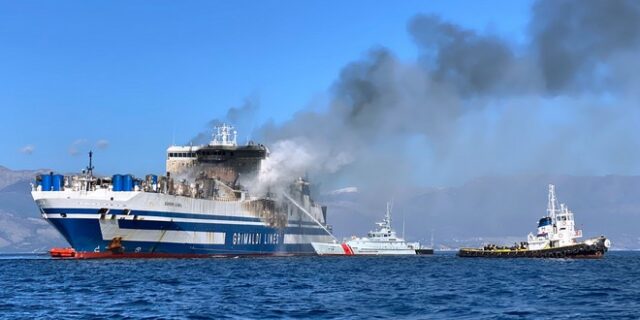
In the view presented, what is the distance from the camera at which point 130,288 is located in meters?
60.7

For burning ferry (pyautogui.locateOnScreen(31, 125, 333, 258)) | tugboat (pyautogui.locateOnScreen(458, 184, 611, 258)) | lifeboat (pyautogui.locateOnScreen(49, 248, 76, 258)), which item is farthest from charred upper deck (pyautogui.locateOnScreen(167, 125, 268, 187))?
tugboat (pyautogui.locateOnScreen(458, 184, 611, 258))

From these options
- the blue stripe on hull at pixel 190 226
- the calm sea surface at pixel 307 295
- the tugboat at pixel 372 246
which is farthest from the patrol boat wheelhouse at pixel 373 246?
the calm sea surface at pixel 307 295

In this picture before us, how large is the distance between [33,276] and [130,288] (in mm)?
21972

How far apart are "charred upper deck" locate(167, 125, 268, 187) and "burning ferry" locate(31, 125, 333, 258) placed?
16 centimetres

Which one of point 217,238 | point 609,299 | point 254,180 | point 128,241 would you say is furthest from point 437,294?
point 254,180

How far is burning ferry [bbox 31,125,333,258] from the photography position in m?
104

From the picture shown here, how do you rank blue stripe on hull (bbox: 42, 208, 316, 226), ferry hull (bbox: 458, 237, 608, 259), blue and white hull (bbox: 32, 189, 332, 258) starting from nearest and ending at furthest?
blue stripe on hull (bbox: 42, 208, 316, 226), blue and white hull (bbox: 32, 189, 332, 258), ferry hull (bbox: 458, 237, 608, 259)

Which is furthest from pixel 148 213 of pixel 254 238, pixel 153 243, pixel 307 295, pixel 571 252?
pixel 571 252

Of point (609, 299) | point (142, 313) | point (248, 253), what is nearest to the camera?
point (142, 313)

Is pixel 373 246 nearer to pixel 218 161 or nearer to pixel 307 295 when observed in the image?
pixel 218 161

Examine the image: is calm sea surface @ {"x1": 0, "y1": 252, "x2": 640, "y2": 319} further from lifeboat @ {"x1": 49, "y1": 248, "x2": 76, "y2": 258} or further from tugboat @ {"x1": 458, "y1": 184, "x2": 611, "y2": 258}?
tugboat @ {"x1": 458, "y1": 184, "x2": 611, "y2": 258}

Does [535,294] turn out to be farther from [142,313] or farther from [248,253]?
[248,253]

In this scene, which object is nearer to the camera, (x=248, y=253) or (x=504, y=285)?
(x=504, y=285)

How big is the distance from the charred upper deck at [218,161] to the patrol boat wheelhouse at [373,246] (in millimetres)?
28909
